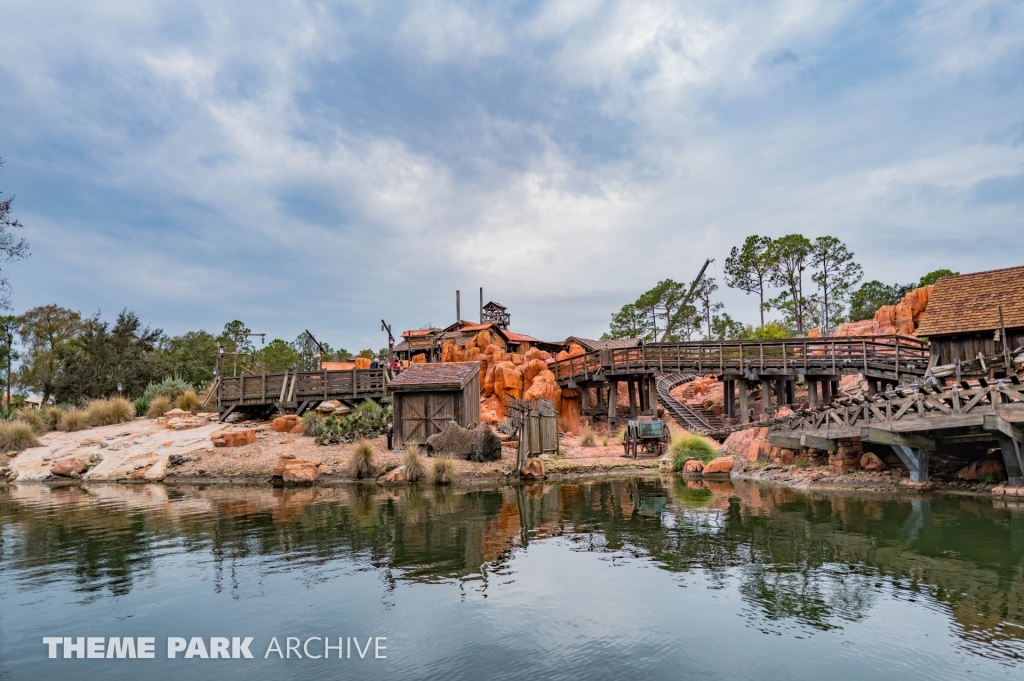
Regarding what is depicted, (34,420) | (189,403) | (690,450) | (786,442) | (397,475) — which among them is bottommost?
(397,475)

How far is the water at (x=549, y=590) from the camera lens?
742 cm

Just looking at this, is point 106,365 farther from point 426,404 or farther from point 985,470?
point 985,470

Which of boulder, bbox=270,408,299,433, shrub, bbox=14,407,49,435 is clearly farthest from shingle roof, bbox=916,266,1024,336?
shrub, bbox=14,407,49,435

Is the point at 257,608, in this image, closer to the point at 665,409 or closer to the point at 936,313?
the point at 936,313

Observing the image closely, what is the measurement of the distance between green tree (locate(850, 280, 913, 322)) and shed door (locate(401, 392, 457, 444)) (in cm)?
4715

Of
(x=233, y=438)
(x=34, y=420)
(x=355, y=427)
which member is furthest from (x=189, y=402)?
(x=355, y=427)

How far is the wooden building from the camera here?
82.1 feet

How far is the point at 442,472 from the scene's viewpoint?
24.0 meters

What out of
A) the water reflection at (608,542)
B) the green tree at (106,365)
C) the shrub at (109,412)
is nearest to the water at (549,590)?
the water reflection at (608,542)

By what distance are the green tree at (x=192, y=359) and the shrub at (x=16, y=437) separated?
15249mm

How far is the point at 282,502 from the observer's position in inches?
814

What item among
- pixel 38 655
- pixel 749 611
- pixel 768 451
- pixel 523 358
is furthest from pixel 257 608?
pixel 523 358

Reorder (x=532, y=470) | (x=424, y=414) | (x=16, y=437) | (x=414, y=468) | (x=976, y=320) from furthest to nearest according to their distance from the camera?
(x=16, y=437)
(x=424, y=414)
(x=976, y=320)
(x=532, y=470)
(x=414, y=468)

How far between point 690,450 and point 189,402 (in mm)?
29859
